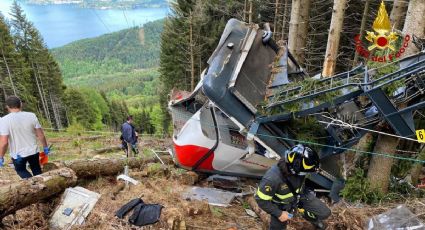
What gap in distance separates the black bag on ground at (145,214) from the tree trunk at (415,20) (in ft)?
14.2

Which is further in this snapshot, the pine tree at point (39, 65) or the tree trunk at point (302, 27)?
the pine tree at point (39, 65)

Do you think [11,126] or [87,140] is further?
[87,140]

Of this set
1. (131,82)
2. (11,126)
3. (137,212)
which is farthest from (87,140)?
(131,82)

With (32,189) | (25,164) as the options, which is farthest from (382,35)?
(25,164)

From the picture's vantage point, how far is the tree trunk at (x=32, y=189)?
4109mm

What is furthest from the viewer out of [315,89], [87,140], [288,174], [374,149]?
[87,140]

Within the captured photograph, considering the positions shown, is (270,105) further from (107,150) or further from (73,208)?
(107,150)

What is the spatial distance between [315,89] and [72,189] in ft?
11.8

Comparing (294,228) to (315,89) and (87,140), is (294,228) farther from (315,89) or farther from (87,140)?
(87,140)

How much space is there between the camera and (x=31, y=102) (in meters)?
34.0

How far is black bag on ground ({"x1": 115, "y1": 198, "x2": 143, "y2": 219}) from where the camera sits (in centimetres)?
423

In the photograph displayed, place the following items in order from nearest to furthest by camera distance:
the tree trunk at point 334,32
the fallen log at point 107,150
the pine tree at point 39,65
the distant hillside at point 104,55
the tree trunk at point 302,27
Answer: the tree trunk at point 334,32 → the tree trunk at point 302,27 → the fallen log at point 107,150 → the pine tree at point 39,65 → the distant hillside at point 104,55

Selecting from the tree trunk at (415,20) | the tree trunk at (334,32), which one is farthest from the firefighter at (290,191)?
the tree trunk at (334,32)

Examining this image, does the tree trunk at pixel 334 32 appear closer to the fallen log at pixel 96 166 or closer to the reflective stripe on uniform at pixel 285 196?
the fallen log at pixel 96 166
